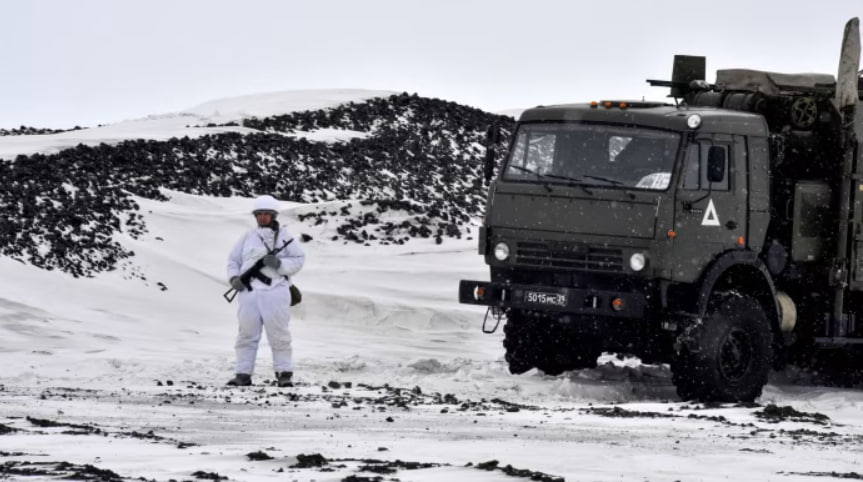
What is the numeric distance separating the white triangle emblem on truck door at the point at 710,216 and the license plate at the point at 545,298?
59.8 inches

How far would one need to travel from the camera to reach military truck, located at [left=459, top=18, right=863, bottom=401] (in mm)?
14984

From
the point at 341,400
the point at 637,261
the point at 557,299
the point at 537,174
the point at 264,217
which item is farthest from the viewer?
the point at 264,217

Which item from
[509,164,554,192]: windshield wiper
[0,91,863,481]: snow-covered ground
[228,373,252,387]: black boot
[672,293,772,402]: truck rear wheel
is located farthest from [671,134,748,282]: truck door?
[228,373,252,387]: black boot

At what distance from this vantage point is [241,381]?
15227mm

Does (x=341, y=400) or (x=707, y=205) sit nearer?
(x=341, y=400)

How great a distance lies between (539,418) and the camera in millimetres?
13070

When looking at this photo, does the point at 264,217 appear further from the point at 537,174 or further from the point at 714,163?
the point at 714,163

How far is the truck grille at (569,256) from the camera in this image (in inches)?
594

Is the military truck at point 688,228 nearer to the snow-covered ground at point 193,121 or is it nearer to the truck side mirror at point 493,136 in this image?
the truck side mirror at point 493,136

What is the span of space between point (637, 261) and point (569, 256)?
0.71 meters

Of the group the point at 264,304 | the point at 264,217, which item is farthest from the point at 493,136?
the point at 264,304

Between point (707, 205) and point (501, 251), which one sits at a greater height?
point (707, 205)

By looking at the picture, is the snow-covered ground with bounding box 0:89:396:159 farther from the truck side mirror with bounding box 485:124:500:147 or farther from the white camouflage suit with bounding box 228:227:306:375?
the truck side mirror with bounding box 485:124:500:147

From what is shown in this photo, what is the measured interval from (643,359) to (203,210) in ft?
51.9
